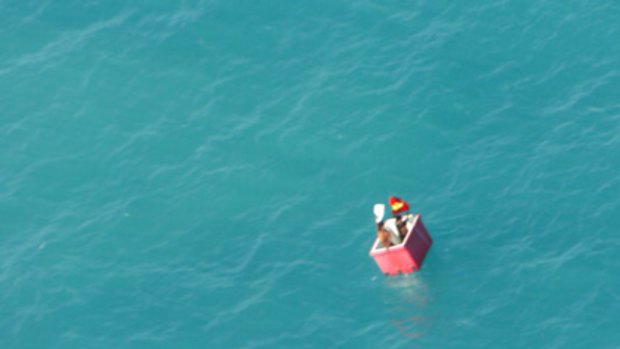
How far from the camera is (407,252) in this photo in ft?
255

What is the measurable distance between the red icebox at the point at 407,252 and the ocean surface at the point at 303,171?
62 cm

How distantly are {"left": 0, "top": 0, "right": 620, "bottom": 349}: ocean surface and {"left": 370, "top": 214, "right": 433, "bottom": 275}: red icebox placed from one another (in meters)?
0.62

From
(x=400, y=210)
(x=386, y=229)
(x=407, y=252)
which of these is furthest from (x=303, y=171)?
(x=407, y=252)

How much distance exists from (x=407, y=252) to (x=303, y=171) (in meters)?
10.3

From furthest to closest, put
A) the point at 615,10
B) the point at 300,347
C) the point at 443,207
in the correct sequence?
the point at 615,10 → the point at 443,207 → the point at 300,347

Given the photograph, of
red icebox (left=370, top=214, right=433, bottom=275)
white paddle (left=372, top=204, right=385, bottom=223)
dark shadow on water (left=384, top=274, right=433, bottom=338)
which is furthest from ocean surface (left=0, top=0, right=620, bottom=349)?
white paddle (left=372, top=204, right=385, bottom=223)

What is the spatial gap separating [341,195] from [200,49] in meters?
16.3

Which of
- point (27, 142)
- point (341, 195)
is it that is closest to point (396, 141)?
point (341, 195)

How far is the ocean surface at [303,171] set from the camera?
77.1 m

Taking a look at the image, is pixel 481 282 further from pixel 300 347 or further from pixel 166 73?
pixel 166 73

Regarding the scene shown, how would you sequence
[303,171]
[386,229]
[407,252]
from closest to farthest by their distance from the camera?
[407,252]
[386,229]
[303,171]

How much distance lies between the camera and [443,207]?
81.6 metres

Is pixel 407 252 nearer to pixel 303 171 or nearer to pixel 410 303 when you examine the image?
pixel 410 303

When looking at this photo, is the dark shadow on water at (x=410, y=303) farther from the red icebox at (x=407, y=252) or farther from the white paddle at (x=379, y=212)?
the white paddle at (x=379, y=212)
